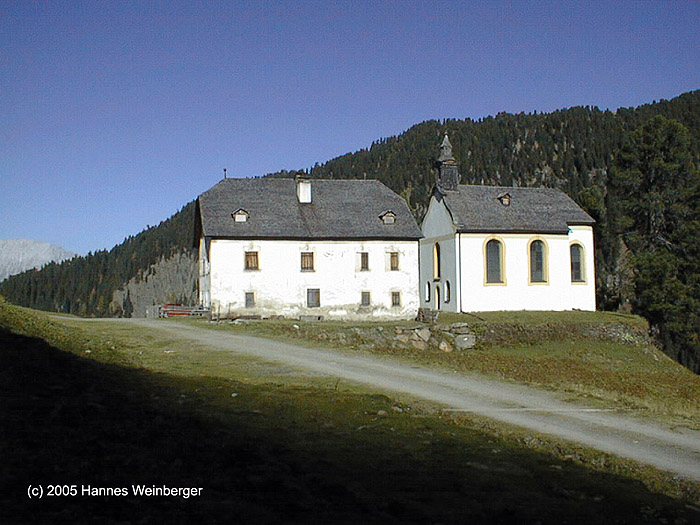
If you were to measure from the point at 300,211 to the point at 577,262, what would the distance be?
783 inches

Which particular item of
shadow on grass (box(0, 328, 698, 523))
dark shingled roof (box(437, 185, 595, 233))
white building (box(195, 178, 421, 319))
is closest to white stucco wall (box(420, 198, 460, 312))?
dark shingled roof (box(437, 185, 595, 233))

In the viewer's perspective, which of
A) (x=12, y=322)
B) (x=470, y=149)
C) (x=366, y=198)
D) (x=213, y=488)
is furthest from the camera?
(x=470, y=149)

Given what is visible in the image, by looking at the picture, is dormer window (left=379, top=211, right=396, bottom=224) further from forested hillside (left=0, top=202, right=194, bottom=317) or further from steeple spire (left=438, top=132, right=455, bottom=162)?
forested hillside (left=0, top=202, right=194, bottom=317)

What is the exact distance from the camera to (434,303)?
1800 inches

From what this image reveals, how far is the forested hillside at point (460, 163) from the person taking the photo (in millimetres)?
146125

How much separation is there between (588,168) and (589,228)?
10666 cm

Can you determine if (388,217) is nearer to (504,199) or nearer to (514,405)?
(504,199)

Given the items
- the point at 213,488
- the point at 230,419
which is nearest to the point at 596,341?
the point at 230,419

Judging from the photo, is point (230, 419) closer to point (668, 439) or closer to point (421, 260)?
point (668, 439)

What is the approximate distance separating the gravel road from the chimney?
77.0 feet

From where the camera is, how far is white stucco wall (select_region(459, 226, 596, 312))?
42.0 metres

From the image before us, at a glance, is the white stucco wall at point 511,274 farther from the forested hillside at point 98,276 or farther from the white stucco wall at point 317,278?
the forested hillside at point 98,276

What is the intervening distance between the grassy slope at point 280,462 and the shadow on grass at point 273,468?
0.02 meters

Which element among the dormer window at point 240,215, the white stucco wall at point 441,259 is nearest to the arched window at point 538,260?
the white stucco wall at point 441,259
